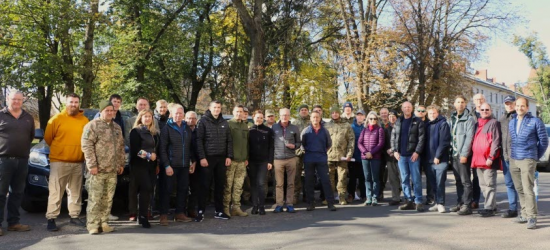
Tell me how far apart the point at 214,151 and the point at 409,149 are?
362cm

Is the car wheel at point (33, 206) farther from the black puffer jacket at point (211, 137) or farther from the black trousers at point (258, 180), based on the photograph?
the black trousers at point (258, 180)

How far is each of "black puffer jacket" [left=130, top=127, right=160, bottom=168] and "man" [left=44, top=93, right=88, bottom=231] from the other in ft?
2.74

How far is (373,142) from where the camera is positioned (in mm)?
9281

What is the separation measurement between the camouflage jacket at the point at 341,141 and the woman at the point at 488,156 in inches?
95.7

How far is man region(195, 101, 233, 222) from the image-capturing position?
7.77 m

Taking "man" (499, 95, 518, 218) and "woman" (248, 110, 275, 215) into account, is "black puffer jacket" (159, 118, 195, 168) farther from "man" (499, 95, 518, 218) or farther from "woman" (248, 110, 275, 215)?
"man" (499, 95, 518, 218)

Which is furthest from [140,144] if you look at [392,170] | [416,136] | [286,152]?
[392,170]

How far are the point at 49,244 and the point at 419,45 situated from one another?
2254 cm

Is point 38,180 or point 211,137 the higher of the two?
point 211,137

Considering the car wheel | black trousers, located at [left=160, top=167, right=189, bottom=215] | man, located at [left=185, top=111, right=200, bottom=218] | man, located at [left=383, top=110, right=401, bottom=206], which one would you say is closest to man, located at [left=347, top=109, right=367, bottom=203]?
man, located at [left=383, top=110, right=401, bottom=206]

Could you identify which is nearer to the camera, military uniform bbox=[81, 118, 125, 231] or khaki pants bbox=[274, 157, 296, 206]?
military uniform bbox=[81, 118, 125, 231]

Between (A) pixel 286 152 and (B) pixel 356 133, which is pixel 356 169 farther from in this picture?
(A) pixel 286 152

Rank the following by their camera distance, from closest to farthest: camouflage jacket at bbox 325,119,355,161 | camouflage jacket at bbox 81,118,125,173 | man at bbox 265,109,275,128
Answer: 1. camouflage jacket at bbox 81,118,125,173
2. man at bbox 265,109,275,128
3. camouflage jacket at bbox 325,119,355,161

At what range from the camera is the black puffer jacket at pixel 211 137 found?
7742mm
